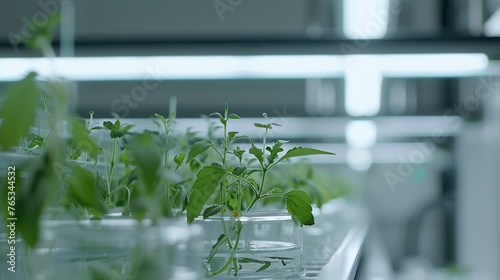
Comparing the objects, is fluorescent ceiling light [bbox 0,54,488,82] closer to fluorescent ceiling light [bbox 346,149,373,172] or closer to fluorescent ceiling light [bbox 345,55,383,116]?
fluorescent ceiling light [bbox 345,55,383,116]

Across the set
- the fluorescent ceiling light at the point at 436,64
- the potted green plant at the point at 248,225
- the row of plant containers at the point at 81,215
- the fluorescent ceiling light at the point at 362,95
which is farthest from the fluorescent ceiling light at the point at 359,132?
the row of plant containers at the point at 81,215

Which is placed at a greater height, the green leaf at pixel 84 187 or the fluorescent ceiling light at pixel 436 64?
the fluorescent ceiling light at pixel 436 64

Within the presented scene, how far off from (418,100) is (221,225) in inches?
187

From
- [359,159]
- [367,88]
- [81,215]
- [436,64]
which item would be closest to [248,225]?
[81,215]

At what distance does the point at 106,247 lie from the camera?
0.49 meters

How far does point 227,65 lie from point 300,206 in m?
0.77

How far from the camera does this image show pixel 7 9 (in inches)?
186

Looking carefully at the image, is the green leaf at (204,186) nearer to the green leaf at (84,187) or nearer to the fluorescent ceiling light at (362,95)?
the green leaf at (84,187)

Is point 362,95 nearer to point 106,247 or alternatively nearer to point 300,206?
point 300,206

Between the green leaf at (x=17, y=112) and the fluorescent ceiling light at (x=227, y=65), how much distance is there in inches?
35.8

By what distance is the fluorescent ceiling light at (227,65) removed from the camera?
4.63ft

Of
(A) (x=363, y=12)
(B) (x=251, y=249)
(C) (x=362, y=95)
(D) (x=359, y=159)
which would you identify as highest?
(A) (x=363, y=12)

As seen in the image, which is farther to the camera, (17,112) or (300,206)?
(300,206)

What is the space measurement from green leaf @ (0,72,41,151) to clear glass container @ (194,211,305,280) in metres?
0.30
